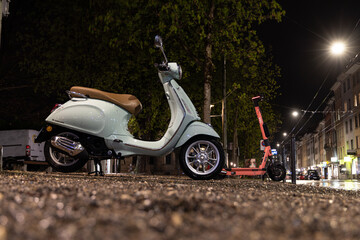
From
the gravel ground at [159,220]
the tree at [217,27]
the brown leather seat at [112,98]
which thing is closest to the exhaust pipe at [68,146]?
the brown leather seat at [112,98]

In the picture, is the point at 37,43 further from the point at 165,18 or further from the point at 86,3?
the point at 165,18

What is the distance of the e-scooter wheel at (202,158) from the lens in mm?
6773

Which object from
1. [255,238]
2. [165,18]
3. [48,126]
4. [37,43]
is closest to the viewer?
[255,238]

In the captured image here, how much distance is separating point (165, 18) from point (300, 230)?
11399mm

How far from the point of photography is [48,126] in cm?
699

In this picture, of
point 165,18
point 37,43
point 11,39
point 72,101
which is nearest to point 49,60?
point 37,43

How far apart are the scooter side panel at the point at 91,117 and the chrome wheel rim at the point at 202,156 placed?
1.15m

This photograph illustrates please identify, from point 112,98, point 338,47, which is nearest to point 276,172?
point 112,98

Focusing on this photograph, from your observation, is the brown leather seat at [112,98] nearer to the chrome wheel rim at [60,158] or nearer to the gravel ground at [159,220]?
the chrome wheel rim at [60,158]

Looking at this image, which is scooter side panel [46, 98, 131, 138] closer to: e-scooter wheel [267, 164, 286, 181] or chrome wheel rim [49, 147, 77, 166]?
chrome wheel rim [49, 147, 77, 166]

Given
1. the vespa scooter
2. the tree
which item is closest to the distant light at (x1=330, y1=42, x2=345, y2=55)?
the tree

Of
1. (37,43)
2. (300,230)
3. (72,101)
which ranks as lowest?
(300,230)

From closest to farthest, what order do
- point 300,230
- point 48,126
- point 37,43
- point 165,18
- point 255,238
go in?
point 255,238
point 300,230
point 48,126
point 165,18
point 37,43

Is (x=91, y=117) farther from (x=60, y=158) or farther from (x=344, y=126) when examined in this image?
(x=344, y=126)
